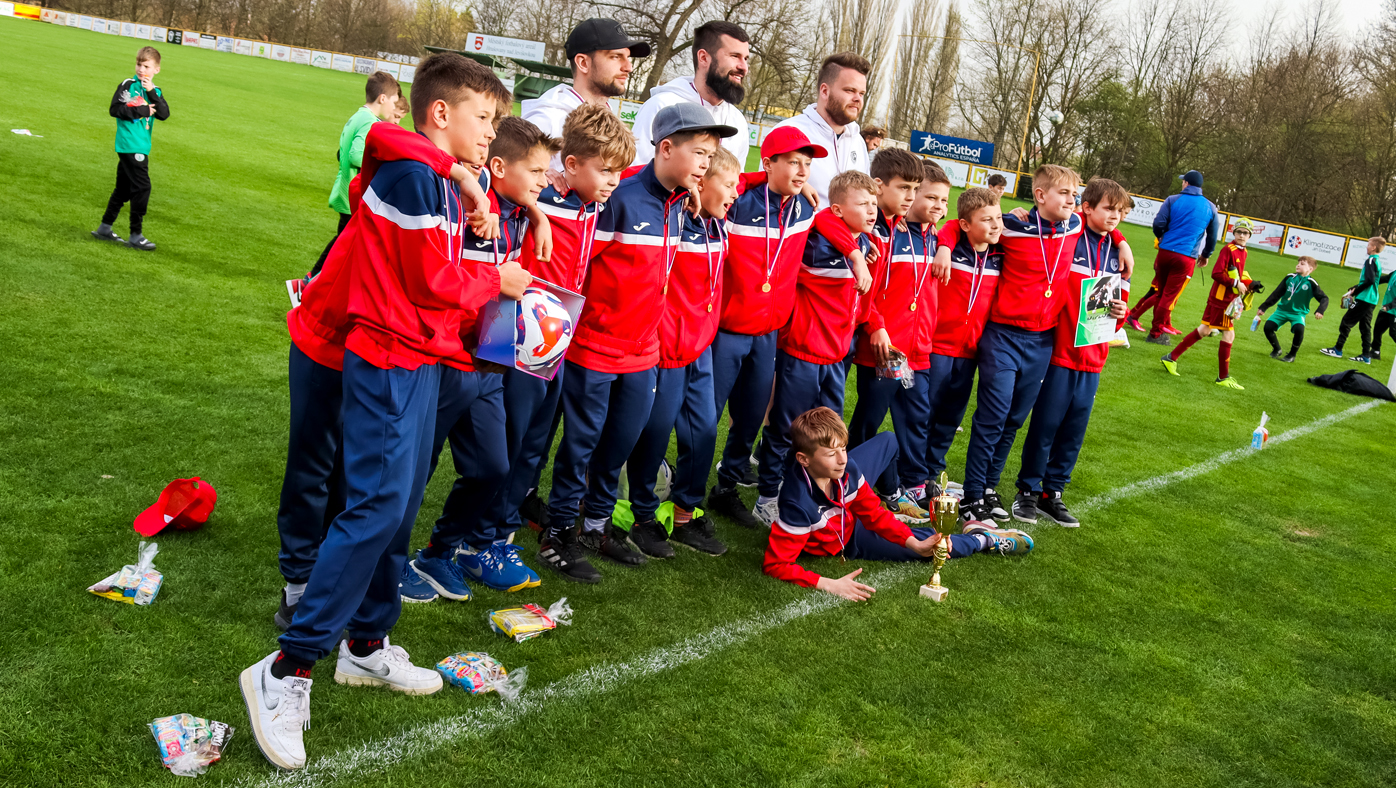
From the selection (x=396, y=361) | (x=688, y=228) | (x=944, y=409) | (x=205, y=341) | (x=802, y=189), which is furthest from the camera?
(x=205, y=341)

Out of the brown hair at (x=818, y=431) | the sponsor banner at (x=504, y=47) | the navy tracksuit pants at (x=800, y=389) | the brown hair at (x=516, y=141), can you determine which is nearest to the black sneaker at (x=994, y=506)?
the navy tracksuit pants at (x=800, y=389)

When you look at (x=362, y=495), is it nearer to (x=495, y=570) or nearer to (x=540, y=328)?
(x=540, y=328)

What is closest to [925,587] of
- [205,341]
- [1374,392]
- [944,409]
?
[944,409]

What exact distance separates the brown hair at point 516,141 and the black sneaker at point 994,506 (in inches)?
140

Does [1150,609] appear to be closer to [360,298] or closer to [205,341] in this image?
[360,298]

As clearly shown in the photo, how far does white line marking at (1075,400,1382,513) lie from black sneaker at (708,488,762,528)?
238 centimetres

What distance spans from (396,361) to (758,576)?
2.40 m

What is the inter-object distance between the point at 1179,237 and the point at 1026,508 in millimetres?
8879

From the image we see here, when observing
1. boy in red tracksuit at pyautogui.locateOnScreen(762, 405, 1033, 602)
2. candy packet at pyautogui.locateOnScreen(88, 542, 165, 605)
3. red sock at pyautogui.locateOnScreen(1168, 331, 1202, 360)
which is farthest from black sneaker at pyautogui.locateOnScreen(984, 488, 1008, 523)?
red sock at pyautogui.locateOnScreen(1168, 331, 1202, 360)

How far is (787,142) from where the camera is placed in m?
4.83

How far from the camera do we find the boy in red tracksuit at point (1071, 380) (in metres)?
5.83

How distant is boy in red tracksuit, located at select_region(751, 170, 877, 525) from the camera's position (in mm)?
5113

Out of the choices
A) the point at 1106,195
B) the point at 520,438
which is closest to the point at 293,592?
the point at 520,438

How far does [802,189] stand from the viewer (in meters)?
4.96
